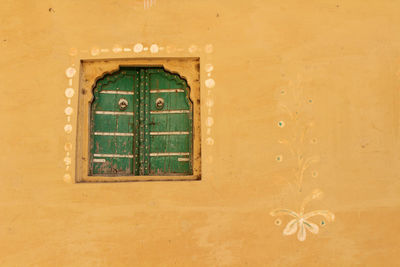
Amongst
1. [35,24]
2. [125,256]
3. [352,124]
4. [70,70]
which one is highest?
[35,24]

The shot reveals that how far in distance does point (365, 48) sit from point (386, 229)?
4.78 feet

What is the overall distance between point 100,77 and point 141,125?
1.74ft

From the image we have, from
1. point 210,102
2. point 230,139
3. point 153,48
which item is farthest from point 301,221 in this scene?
point 153,48

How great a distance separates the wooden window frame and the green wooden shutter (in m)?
0.06

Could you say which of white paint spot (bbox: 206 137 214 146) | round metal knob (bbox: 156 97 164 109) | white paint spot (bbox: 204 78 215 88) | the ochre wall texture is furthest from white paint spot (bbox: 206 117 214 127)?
round metal knob (bbox: 156 97 164 109)

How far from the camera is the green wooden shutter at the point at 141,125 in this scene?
13.9 ft

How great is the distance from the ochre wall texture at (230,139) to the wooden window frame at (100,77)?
77 millimetres

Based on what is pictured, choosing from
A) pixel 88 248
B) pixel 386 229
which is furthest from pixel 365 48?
pixel 88 248

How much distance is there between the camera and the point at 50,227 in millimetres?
4008

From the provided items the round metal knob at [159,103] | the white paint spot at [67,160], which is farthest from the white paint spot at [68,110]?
the round metal knob at [159,103]

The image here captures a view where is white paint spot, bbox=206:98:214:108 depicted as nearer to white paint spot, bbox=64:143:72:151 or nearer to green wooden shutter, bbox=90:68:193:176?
green wooden shutter, bbox=90:68:193:176

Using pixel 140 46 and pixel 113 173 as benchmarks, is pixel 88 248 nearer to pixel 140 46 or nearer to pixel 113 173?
pixel 113 173

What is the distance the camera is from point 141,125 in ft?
14.1

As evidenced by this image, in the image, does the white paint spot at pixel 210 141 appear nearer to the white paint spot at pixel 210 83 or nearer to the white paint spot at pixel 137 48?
the white paint spot at pixel 210 83
